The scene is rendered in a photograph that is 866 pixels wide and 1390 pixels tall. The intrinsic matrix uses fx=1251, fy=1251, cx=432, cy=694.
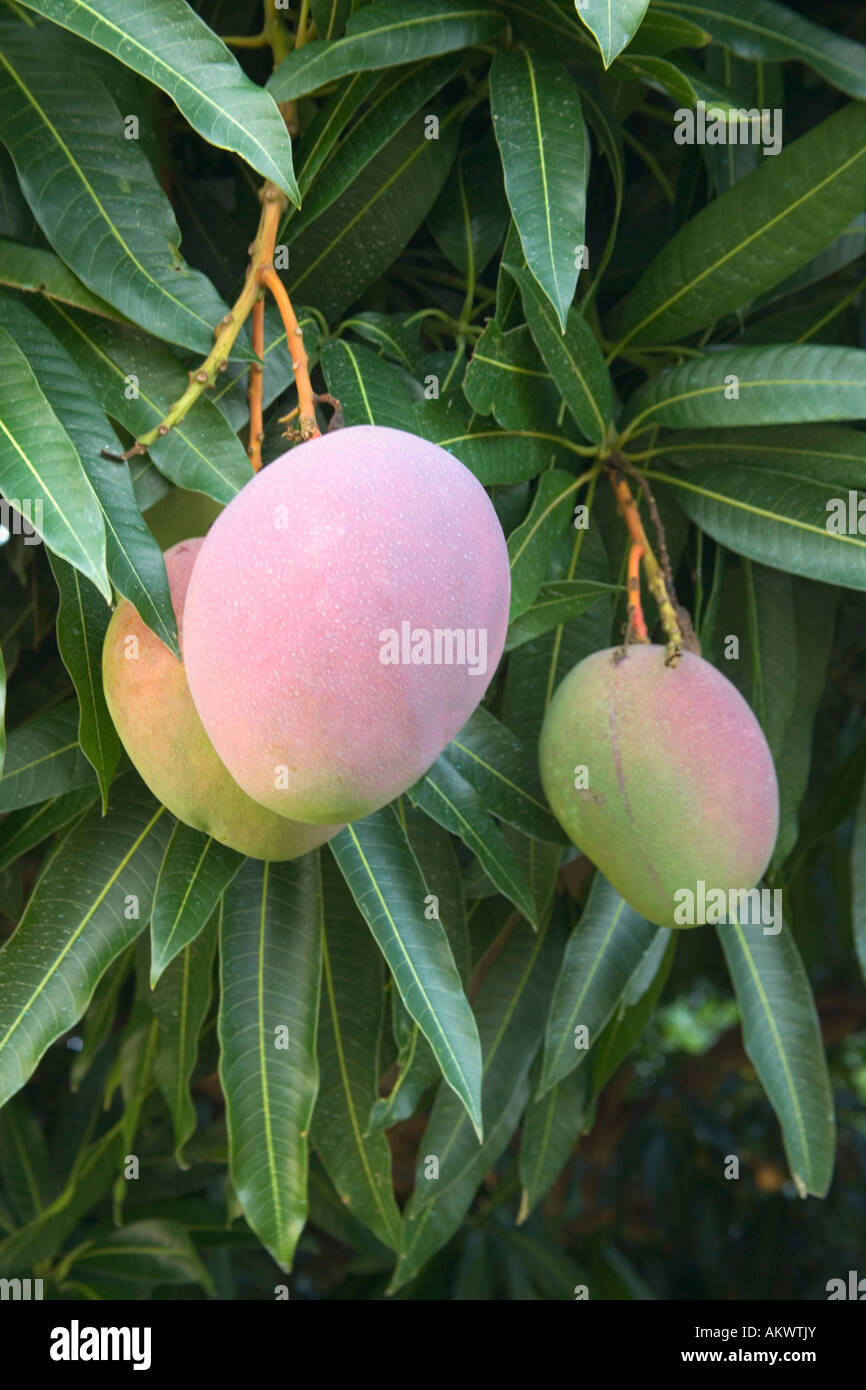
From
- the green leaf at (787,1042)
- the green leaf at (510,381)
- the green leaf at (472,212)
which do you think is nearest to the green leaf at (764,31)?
the green leaf at (472,212)

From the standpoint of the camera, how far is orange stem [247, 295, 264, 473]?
826 mm

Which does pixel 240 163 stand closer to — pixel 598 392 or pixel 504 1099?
pixel 598 392

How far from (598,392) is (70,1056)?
160 cm

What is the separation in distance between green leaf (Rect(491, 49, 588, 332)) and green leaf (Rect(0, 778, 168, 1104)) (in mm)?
525

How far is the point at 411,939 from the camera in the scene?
0.96 meters

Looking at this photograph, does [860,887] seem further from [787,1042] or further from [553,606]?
[553,606]

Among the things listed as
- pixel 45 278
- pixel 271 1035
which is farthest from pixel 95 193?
pixel 271 1035

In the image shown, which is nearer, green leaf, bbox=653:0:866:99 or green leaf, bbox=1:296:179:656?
green leaf, bbox=1:296:179:656

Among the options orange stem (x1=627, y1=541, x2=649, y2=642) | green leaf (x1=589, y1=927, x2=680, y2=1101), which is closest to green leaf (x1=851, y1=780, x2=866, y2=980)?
green leaf (x1=589, y1=927, x2=680, y2=1101)

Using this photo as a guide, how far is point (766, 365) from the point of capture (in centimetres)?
103

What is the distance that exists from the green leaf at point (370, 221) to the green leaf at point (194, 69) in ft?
0.96

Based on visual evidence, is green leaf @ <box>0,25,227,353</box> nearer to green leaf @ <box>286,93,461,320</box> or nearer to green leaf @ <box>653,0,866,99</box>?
green leaf @ <box>286,93,461,320</box>
